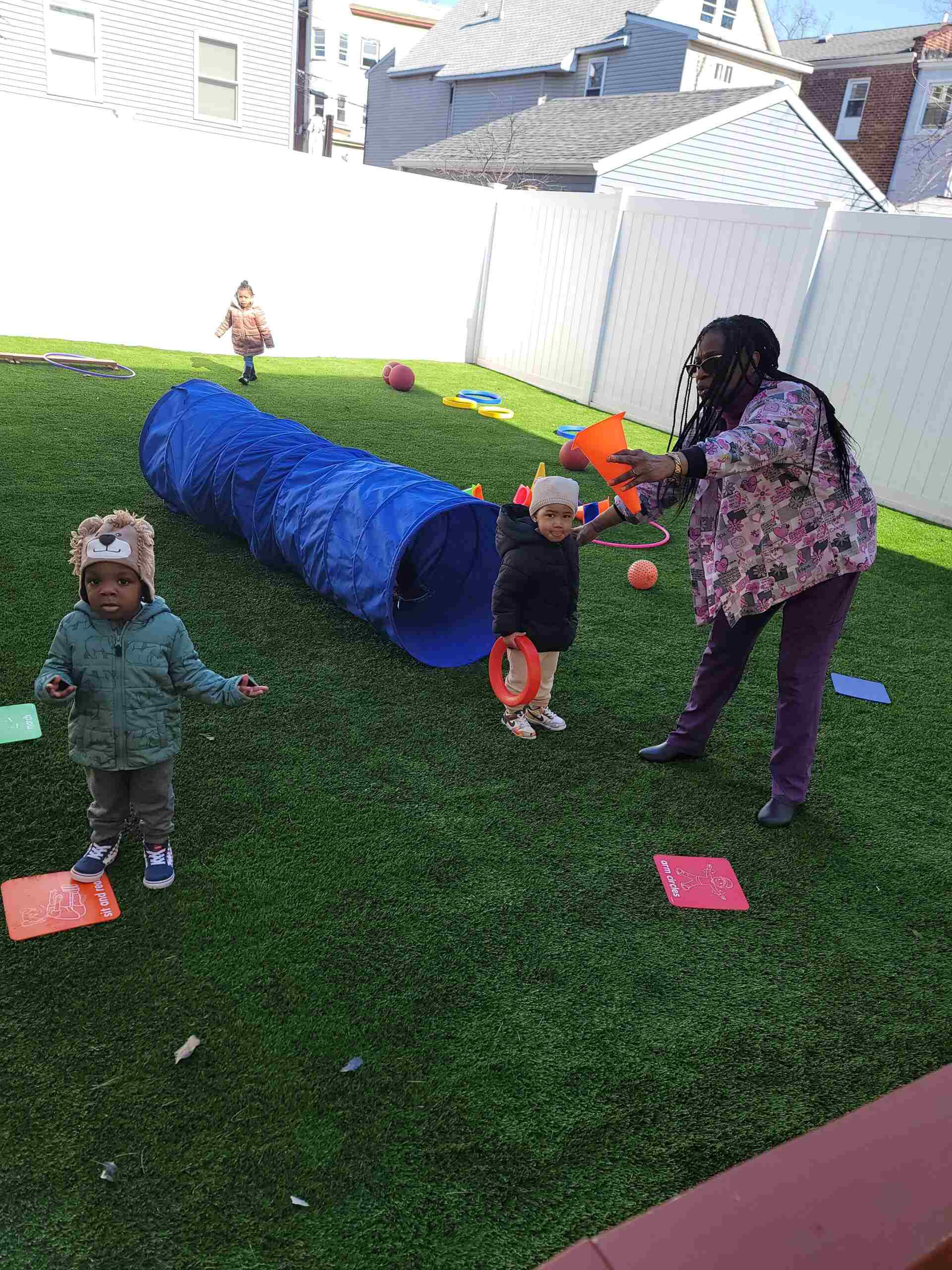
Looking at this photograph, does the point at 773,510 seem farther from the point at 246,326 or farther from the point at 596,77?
the point at 596,77

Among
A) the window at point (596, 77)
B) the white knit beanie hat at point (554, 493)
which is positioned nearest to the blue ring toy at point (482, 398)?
the white knit beanie hat at point (554, 493)

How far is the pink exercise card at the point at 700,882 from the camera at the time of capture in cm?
345

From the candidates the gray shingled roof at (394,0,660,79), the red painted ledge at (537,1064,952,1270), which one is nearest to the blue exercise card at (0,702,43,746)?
the red painted ledge at (537,1064,952,1270)

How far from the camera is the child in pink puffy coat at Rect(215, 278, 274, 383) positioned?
12.1 m

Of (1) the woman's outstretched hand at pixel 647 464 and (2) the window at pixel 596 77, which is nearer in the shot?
(1) the woman's outstretched hand at pixel 647 464

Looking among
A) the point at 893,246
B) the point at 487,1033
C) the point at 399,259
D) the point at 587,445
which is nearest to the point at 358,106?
the point at 399,259

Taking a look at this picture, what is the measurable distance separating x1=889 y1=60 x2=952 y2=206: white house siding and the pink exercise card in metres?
30.1

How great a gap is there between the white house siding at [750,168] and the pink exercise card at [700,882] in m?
18.5

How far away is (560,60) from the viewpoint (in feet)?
88.8

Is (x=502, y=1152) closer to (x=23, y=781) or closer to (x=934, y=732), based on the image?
(x=23, y=781)

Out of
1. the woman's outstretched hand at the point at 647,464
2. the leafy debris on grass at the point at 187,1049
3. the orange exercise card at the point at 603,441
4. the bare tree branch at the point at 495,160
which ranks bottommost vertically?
the leafy debris on grass at the point at 187,1049

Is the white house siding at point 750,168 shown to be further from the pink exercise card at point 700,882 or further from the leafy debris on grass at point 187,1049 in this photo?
the leafy debris on grass at point 187,1049

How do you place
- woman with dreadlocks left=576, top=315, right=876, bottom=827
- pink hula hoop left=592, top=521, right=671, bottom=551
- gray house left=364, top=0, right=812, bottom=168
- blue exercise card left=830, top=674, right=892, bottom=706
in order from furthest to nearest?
gray house left=364, top=0, right=812, bottom=168, pink hula hoop left=592, top=521, right=671, bottom=551, blue exercise card left=830, top=674, right=892, bottom=706, woman with dreadlocks left=576, top=315, right=876, bottom=827

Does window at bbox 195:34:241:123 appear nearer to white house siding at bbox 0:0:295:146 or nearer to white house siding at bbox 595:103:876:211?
white house siding at bbox 0:0:295:146
